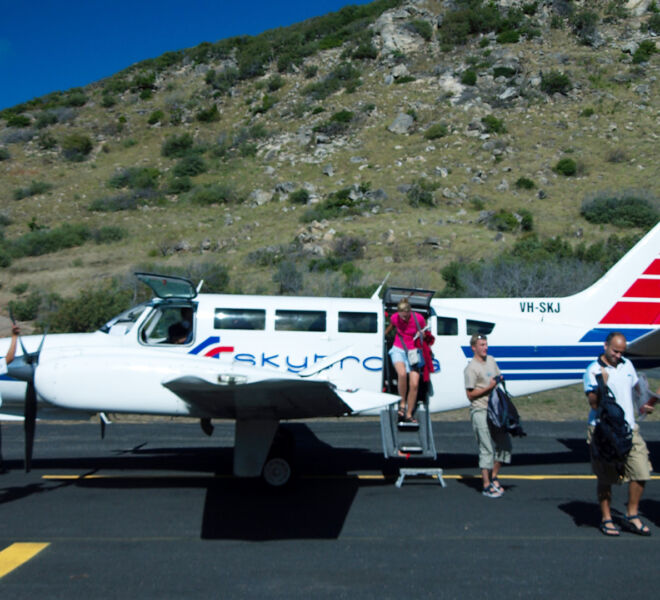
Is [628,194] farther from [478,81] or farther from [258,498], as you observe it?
[258,498]

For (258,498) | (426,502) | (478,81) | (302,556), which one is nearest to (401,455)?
(426,502)

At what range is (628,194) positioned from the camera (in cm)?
3650

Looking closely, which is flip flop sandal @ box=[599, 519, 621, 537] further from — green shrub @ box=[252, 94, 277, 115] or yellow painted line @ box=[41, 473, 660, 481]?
green shrub @ box=[252, 94, 277, 115]

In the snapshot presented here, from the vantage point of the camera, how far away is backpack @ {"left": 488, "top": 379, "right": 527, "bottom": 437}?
7.58m

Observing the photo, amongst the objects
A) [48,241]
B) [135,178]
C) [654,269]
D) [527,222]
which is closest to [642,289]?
[654,269]

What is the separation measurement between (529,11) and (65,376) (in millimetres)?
64438

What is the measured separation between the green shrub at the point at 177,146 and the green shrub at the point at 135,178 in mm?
3114

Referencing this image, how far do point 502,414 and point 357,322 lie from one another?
2.51 meters

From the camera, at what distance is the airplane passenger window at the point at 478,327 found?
9.59m

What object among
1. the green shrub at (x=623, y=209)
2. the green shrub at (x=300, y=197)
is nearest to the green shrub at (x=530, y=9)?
the green shrub at (x=623, y=209)

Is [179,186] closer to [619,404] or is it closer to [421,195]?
[421,195]

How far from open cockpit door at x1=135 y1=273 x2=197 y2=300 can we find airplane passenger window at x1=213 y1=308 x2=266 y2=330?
1.61 feet

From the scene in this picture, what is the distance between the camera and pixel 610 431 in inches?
231

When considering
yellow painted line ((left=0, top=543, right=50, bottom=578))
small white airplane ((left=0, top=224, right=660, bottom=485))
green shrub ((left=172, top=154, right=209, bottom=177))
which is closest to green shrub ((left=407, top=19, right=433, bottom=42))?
green shrub ((left=172, top=154, right=209, bottom=177))
